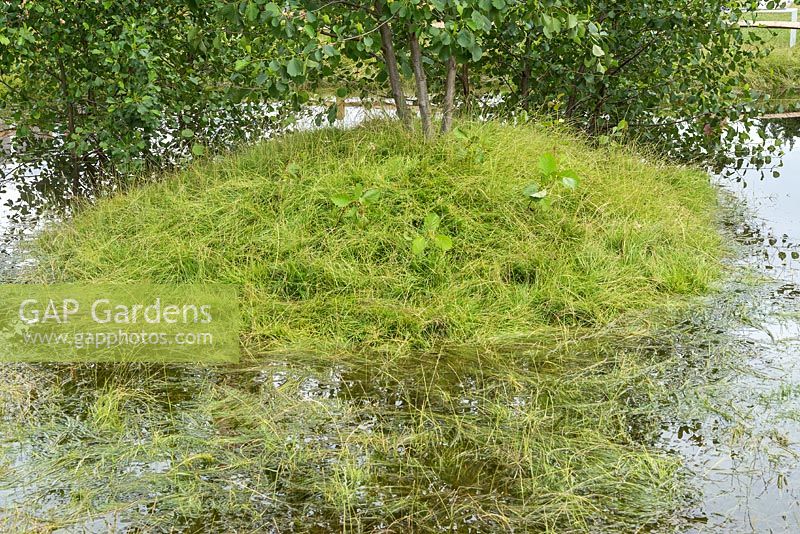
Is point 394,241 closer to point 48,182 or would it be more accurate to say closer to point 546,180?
point 546,180

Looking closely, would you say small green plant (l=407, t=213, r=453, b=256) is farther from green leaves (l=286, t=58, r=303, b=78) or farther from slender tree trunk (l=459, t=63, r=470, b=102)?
slender tree trunk (l=459, t=63, r=470, b=102)

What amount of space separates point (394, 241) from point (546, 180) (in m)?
0.91

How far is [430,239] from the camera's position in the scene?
4707 mm

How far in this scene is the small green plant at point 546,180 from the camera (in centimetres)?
475

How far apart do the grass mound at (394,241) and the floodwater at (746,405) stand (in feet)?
1.05

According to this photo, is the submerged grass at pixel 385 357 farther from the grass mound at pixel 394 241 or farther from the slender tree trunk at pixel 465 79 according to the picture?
the slender tree trunk at pixel 465 79

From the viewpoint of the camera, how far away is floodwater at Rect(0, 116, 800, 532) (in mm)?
2834

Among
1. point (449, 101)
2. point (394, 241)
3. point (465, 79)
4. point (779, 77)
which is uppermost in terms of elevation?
point (779, 77)

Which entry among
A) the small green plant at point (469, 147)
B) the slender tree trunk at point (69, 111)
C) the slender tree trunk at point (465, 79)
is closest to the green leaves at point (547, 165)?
the small green plant at point (469, 147)

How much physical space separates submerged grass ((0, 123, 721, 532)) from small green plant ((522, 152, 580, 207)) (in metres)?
0.17

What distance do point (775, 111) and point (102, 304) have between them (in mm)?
9195

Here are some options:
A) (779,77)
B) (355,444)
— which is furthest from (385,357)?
(779,77)

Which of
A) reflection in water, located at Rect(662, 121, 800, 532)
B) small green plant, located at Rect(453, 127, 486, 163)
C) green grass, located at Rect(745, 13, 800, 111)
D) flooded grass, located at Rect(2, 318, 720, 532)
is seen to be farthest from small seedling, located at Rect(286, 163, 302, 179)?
green grass, located at Rect(745, 13, 800, 111)

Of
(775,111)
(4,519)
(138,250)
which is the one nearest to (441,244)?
(138,250)
